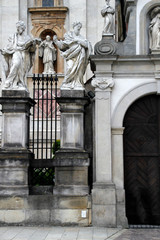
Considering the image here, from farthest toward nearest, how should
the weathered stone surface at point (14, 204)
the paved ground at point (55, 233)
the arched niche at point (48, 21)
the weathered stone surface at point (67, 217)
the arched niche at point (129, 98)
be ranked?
1. the arched niche at point (48, 21)
2. the arched niche at point (129, 98)
3. the weathered stone surface at point (14, 204)
4. the weathered stone surface at point (67, 217)
5. the paved ground at point (55, 233)

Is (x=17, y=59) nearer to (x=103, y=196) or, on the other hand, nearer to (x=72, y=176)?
(x=72, y=176)

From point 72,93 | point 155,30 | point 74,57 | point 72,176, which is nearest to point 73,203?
point 72,176

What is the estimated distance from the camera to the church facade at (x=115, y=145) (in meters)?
8.77

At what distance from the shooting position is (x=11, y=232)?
805 centimetres

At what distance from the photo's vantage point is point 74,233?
800 centimetres

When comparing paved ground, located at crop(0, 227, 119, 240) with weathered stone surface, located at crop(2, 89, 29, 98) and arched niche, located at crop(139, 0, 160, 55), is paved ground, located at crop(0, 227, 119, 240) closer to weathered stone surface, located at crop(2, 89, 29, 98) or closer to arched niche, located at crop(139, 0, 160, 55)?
weathered stone surface, located at crop(2, 89, 29, 98)

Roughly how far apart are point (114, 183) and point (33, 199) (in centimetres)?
205

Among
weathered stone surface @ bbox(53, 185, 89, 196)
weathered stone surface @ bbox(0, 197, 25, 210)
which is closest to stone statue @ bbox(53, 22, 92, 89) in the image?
weathered stone surface @ bbox(53, 185, 89, 196)

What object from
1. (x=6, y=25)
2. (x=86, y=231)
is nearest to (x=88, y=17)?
(x=6, y=25)

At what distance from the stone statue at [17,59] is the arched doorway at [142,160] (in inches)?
117

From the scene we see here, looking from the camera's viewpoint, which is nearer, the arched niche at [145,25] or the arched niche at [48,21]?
the arched niche at [145,25]

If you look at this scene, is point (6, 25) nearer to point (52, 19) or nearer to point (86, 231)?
point (52, 19)

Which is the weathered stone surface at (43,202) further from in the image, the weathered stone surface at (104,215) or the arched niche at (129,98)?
the arched niche at (129,98)

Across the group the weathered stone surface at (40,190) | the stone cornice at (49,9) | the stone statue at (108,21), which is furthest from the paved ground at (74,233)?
the stone cornice at (49,9)
